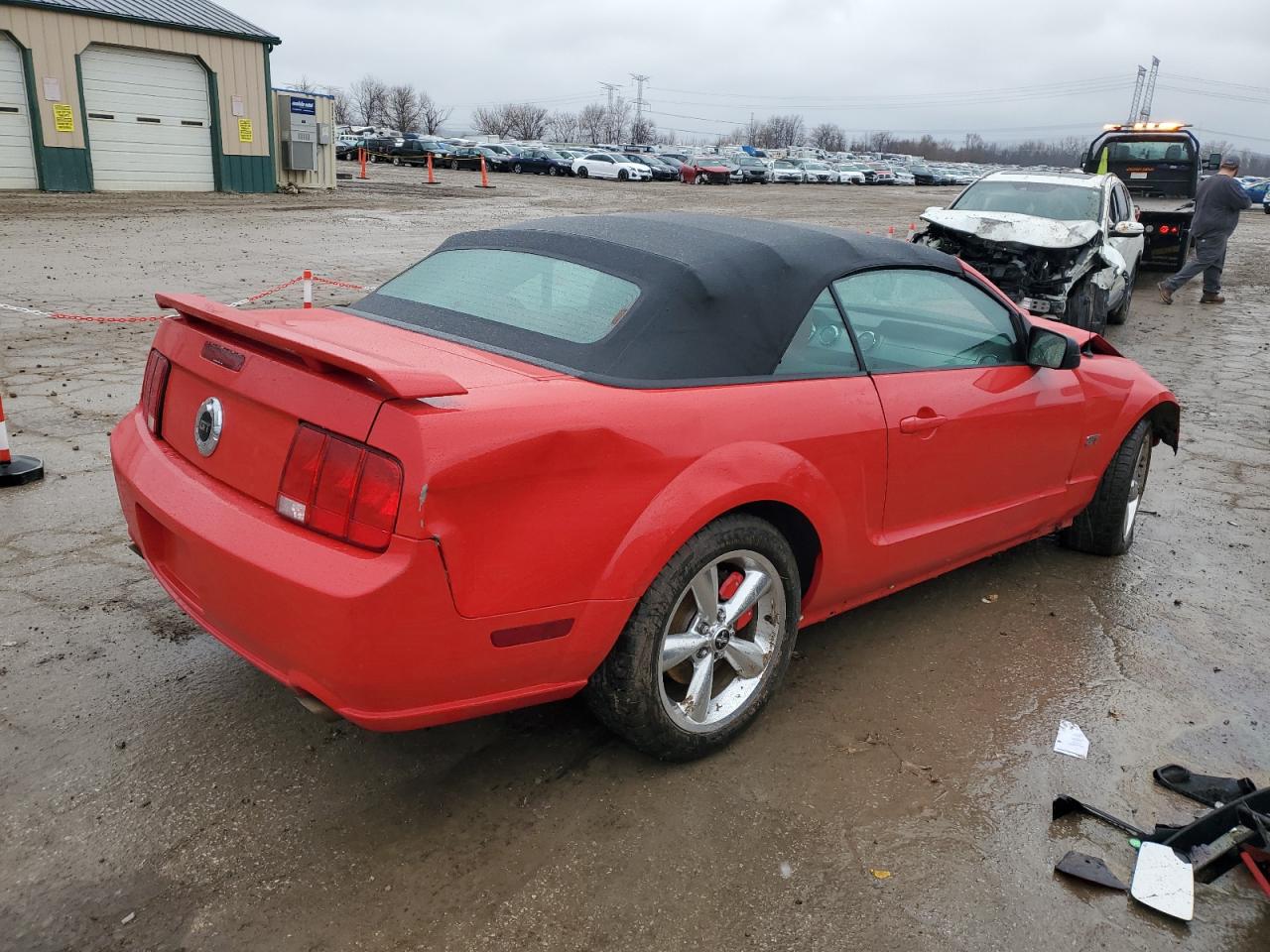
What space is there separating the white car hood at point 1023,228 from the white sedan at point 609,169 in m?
34.9

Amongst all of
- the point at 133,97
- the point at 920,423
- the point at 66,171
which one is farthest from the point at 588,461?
the point at 133,97

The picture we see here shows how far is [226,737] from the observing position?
301cm

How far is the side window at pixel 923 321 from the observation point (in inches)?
136

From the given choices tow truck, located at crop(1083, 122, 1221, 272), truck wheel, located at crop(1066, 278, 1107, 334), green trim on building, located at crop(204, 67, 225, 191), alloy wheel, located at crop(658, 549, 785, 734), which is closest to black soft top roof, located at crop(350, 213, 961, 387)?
alloy wheel, located at crop(658, 549, 785, 734)

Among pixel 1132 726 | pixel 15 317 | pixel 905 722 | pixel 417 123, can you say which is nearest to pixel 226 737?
pixel 905 722

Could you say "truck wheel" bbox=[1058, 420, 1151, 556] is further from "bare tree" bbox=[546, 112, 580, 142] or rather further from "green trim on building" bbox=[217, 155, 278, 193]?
"bare tree" bbox=[546, 112, 580, 142]

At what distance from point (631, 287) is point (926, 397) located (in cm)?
115

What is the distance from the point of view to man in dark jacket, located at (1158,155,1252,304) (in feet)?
42.8

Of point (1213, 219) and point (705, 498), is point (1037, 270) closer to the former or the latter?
point (1213, 219)

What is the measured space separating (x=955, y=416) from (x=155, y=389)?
8.61 ft

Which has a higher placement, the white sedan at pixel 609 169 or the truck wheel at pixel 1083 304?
the white sedan at pixel 609 169

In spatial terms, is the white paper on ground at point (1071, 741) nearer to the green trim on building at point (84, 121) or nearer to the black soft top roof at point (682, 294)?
the black soft top roof at point (682, 294)

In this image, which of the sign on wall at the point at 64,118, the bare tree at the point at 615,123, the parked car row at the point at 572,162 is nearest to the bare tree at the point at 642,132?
the bare tree at the point at 615,123

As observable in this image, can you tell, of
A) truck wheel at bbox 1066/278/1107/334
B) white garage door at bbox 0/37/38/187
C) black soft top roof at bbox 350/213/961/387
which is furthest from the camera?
white garage door at bbox 0/37/38/187
